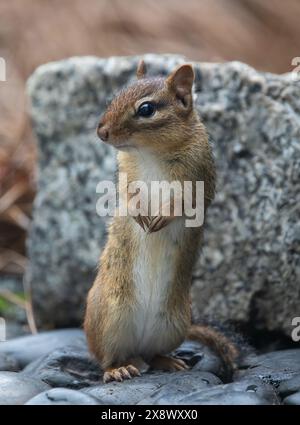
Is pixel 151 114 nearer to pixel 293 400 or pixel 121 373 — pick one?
pixel 121 373

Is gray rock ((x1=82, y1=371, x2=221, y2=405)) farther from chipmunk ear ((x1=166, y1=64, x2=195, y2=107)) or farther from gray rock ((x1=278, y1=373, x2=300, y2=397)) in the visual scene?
chipmunk ear ((x1=166, y1=64, x2=195, y2=107))

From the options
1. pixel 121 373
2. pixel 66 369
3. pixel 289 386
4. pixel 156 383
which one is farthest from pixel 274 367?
pixel 66 369

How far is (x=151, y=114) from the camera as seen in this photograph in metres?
3.93

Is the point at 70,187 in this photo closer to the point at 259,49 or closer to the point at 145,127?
the point at 145,127

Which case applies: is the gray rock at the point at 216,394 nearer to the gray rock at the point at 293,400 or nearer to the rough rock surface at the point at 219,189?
the gray rock at the point at 293,400

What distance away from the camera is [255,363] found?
420 cm

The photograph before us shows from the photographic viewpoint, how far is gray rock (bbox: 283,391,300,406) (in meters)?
3.34

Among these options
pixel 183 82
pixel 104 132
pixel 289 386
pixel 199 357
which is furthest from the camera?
Result: pixel 199 357

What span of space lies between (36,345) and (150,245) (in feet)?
3.63

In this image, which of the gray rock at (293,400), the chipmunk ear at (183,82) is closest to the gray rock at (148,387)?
the gray rock at (293,400)

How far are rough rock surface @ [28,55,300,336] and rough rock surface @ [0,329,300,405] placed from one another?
0.41 metres

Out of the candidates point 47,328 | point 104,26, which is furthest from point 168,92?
point 104,26

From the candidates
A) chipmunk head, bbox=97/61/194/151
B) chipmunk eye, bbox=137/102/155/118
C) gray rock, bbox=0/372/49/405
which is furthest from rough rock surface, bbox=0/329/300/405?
chipmunk eye, bbox=137/102/155/118

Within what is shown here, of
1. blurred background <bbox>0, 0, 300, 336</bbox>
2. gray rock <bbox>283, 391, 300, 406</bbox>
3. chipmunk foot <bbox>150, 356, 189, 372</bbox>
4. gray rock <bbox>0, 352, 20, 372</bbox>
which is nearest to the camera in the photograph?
gray rock <bbox>283, 391, 300, 406</bbox>
